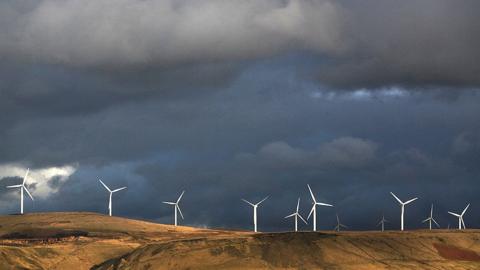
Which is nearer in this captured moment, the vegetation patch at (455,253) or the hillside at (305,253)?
the hillside at (305,253)

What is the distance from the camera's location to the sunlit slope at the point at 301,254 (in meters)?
147

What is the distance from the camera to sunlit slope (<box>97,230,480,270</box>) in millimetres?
146875

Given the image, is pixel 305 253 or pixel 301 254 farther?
pixel 305 253

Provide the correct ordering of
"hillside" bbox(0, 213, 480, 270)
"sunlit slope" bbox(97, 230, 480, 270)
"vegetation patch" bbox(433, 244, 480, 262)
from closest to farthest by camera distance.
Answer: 1. "sunlit slope" bbox(97, 230, 480, 270)
2. "hillside" bbox(0, 213, 480, 270)
3. "vegetation patch" bbox(433, 244, 480, 262)

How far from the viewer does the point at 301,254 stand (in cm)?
14950

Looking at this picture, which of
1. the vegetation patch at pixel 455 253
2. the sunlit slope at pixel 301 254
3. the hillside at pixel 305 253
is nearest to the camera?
the sunlit slope at pixel 301 254

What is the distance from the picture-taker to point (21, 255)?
592 feet

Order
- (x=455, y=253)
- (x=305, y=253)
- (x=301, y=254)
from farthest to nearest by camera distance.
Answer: (x=455, y=253)
(x=305, y=253)
(x=301, y=254)

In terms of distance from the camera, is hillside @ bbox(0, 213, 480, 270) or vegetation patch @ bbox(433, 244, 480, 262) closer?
hillside @ bbox(0, 213, 480, 270)

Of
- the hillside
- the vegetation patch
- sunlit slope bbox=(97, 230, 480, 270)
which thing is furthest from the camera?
the vegetation patch

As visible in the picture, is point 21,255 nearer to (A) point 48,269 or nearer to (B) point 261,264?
(A) point 48,269

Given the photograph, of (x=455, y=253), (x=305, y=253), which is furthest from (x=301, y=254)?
(x=455, y=253)

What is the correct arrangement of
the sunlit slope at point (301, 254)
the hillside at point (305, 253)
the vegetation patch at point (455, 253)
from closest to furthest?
the sunlit slope at point (301, 254), the hillside at point (305, 253), the vegetation patch at point (455, 253)

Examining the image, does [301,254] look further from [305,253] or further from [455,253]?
[455,253]
